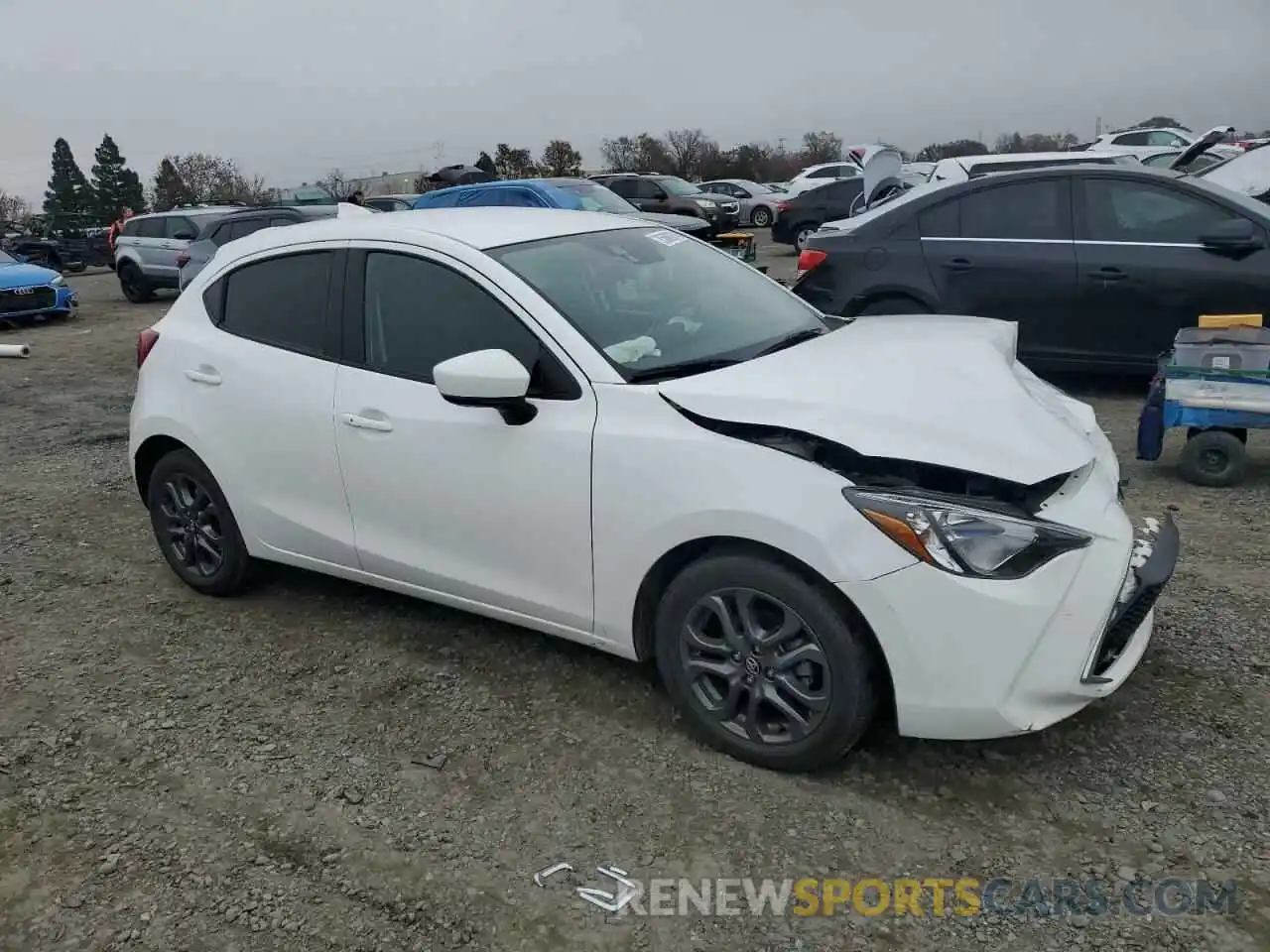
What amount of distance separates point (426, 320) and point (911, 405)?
1.74 meters

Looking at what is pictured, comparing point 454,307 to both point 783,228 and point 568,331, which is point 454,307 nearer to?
point 568,331

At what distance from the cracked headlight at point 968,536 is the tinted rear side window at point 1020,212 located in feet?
16.4

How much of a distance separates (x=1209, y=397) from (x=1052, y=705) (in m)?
3.20

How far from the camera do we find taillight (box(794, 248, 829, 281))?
7570mm

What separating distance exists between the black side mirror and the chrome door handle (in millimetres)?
5531

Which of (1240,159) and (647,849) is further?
(1240,159)

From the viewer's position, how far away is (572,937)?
2.53m

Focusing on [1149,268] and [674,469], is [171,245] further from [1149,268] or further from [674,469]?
[674,469]

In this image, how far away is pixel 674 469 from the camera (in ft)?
10.0

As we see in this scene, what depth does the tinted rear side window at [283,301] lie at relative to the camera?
13.3 ft

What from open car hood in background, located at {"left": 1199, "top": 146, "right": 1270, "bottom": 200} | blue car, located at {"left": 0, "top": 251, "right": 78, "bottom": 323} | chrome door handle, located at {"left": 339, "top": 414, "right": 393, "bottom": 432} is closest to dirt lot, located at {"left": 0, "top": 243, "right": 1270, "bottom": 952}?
chrome door handle, located at {"left": 339, "top": 414, "right": 393, "bottom": 432}

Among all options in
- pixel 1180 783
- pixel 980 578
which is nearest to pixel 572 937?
pixel 980 578

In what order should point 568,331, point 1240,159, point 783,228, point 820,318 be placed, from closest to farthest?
1. point 568,331
2. point 820,318
3. point 1240,159
4. point 783,228

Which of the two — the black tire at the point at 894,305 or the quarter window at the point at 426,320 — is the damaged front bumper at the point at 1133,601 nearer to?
the quarter window at the point at 426,320
